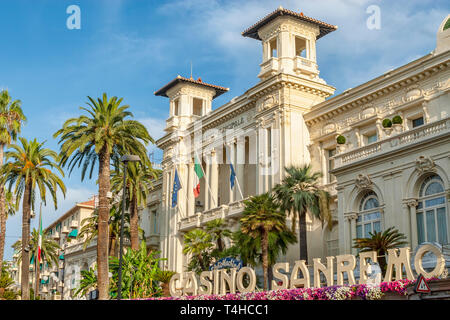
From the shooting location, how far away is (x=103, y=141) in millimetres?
45969

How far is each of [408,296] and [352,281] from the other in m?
4.02

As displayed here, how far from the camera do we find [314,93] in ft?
169

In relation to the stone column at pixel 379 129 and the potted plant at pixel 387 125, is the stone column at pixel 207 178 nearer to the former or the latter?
the stone column at pixel 379 129

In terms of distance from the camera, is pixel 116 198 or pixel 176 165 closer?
pixel 176 165

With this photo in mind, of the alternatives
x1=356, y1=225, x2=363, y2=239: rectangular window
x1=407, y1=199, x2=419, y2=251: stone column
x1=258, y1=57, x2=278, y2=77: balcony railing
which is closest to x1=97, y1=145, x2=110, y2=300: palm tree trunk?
x1=258, y1=57, x2=278, y2=77: balcony railing

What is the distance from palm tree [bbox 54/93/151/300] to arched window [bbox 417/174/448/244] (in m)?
20.5

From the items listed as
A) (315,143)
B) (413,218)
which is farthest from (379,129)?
(413,218)

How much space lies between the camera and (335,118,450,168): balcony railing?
34531mm

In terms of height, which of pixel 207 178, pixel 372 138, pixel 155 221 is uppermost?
pixel 372 138

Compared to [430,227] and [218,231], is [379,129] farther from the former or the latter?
[218,231]

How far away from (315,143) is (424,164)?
15766mm

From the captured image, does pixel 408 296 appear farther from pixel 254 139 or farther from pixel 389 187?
pixel 254 139
